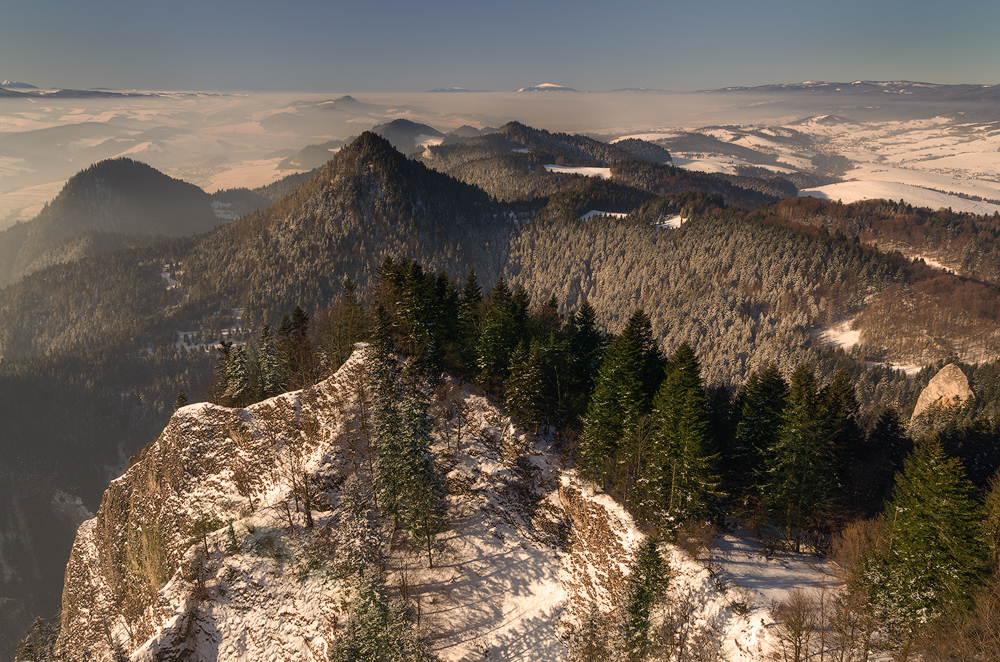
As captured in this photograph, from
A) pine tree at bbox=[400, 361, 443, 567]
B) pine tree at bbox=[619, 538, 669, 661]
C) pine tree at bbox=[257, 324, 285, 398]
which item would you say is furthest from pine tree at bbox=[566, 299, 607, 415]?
pine tree at bbox=[257, 324, 285, 398]

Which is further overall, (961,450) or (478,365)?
(961,450)

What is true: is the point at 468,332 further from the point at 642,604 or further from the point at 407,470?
the point at 642,604

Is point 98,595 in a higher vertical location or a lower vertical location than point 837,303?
lower

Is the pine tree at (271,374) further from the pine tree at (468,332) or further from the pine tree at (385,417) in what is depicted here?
the pine tree at (468,332)

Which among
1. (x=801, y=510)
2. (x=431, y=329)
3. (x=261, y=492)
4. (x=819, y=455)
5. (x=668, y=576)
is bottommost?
(x=261, y=492)

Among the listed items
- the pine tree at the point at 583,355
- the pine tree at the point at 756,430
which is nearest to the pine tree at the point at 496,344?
the pine tree at the point at 583,355

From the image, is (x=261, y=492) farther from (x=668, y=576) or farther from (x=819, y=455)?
(x=819, y=455)

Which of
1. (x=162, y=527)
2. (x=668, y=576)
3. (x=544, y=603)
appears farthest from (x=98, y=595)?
(x=668, y=576)
